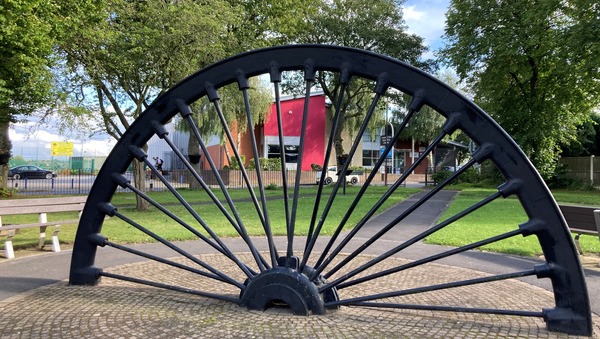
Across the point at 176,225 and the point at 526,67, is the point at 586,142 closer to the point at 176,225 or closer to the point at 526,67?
the point at 526,67

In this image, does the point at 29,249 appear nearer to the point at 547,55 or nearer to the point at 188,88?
the point at 188,88

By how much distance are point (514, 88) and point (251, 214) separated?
22.3 metres

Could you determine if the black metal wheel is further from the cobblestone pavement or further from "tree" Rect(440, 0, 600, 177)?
"tree" Rect(440, 0, 600, 177)

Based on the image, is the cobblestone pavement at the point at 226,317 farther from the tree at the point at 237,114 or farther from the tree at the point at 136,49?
the tree at the point at 237,114

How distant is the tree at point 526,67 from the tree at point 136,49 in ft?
58.6

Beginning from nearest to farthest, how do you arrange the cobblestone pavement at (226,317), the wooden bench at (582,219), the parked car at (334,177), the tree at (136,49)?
the cobblestone pavement at (226,317) < the wooden bench at (582,219) < the tree at (136,49) < the parked car at (334,177)

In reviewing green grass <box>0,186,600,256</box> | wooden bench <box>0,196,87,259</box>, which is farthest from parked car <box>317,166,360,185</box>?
wooden bench <box>0,196,87,259</box>

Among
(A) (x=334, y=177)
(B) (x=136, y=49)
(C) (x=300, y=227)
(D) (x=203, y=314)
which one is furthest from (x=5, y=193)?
(A) (x=334, y=177)

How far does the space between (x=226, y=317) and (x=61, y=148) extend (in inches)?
2336

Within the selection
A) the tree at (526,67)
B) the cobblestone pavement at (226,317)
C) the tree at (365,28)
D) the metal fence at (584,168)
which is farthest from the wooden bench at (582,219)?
the metal fence at (584,168)

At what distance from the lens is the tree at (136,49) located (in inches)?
518

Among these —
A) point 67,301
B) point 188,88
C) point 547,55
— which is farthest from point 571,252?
point 547,55

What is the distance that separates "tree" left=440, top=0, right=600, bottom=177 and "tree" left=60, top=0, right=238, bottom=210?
58.6 ft

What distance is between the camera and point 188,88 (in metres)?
5.55
